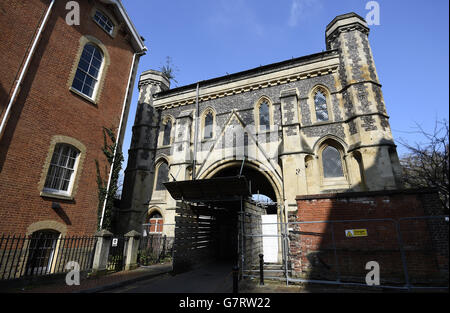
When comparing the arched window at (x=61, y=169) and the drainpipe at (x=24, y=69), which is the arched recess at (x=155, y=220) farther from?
the drainpipe at (x=24, y=69)

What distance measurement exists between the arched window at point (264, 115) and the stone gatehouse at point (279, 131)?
0.24 feet

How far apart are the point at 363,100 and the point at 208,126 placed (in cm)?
1016

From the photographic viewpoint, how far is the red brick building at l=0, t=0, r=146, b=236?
7.91 meters

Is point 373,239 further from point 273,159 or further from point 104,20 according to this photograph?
point 104,20

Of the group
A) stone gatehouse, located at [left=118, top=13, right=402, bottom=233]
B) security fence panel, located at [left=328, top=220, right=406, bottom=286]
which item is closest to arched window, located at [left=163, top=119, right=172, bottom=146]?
stone gatehouse, located at [left=118, top=13, right=402, bottom=233]

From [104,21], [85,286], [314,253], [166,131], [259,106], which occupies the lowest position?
[85,286]

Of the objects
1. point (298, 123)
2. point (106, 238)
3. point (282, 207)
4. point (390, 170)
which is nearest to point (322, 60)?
point (298, 123)

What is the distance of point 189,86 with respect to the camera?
1766 cm

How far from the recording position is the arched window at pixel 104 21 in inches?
478

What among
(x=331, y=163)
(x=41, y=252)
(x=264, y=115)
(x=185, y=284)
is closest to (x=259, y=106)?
(x=264, y=115)

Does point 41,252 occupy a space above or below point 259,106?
below

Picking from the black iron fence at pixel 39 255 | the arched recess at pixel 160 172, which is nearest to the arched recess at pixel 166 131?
the arched recess at pixel 160 172

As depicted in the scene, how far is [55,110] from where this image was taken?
9336 millimetres

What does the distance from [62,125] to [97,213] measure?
4.59 meters
